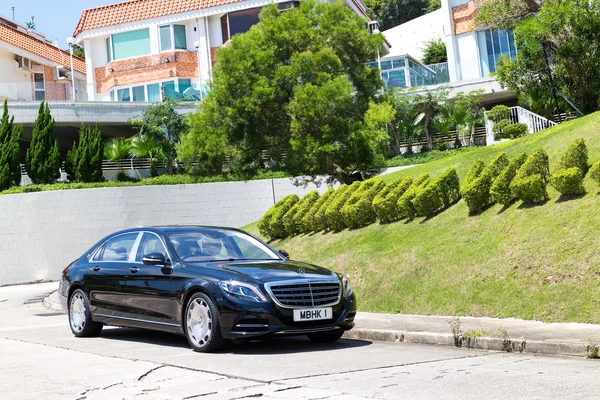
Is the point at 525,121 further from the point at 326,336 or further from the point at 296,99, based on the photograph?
the point at 326,336

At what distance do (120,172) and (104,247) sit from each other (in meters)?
25.5

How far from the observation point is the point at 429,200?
16.1m

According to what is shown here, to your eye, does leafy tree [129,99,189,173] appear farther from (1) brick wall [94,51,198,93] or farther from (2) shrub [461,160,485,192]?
(2) shrub [461,160,485,192]

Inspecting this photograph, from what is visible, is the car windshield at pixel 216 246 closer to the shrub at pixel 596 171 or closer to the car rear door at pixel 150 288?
the car rear door at pixel 150 288

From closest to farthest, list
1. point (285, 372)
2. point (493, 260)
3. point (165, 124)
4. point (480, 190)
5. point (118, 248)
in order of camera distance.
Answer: point (285, 372)
point (118, 248)
point (493, 260)
point (480, 190)
point (165, 124)

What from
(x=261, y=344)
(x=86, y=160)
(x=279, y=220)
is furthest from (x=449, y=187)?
(x=86, y=160)

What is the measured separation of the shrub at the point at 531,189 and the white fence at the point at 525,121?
14.8m

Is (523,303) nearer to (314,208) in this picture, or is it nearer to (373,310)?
(373,310)

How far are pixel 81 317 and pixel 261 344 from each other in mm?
2969

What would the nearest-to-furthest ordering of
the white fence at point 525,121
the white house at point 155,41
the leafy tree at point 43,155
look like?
the white fence at point 525,121 < the leafy tree at point 43,155 < the white house at point 155,41

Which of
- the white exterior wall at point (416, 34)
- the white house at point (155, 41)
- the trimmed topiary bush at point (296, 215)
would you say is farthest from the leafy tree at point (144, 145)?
the white exterior wall at point (416, 34)

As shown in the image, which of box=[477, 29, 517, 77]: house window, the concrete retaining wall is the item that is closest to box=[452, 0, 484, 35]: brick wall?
box=[477, 29, 517, 77]: house window

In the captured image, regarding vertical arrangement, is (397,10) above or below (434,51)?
above

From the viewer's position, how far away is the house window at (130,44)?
44.4m
